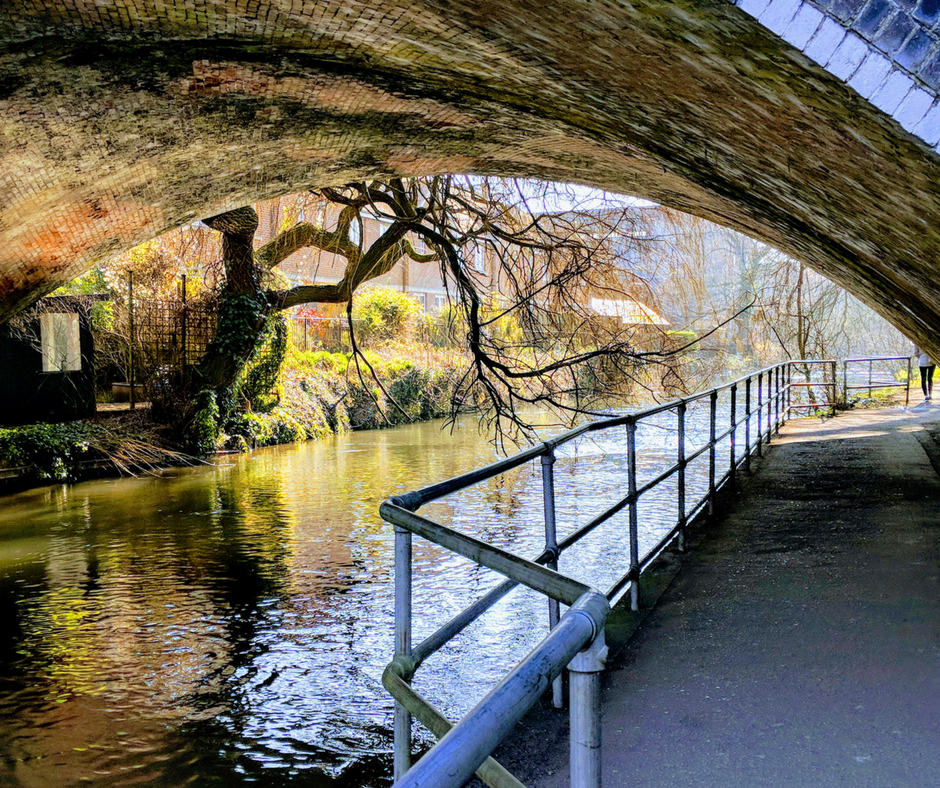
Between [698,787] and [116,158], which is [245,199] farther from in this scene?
[698,787]

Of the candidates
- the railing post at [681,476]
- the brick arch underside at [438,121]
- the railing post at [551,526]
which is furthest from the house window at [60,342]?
the railing post at [551,526]

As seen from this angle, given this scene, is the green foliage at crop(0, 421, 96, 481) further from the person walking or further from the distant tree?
the person walking

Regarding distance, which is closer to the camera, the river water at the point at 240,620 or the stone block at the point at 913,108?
the stone block at the point at 913,108

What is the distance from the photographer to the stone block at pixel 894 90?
2.29 m

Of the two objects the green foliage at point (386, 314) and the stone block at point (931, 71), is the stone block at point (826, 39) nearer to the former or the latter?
the stone block at point (931, 71)

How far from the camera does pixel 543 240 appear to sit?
39.5 feet

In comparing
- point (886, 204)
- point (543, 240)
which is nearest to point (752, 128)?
point (886, 204)

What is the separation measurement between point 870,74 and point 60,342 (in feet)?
59.6

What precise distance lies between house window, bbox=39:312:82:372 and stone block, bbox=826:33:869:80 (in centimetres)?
1775

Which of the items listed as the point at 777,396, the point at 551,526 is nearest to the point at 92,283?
the point at 777,396

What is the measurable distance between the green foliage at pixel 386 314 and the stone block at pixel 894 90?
83.0 feet

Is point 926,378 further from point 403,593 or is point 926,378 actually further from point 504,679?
point 504,679

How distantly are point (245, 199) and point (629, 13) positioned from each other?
432 centimetres

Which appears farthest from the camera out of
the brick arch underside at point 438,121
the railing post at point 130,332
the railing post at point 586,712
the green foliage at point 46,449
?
the railing post at point 130,332
